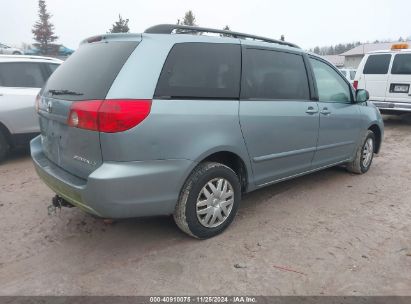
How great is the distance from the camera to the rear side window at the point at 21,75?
5879 millimetres

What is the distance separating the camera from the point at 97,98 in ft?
8.76

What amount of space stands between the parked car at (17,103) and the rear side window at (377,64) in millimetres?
8314

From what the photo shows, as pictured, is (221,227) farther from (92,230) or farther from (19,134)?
(19,134)

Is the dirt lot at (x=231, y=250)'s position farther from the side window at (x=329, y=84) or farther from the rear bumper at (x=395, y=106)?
the rear bumper at (x=395, y=106)

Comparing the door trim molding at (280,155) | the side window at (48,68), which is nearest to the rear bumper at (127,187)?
the door trim molding at (280,155)

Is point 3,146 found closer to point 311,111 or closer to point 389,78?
point 311,111

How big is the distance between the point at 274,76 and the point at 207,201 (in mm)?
1492

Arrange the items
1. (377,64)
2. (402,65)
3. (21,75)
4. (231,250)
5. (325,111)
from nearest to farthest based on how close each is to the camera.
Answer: (231,250) → (325,111) → (21,75) → (402,65) → (377,64)

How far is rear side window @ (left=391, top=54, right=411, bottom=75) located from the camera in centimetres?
938

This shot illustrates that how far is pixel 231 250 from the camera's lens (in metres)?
3.13

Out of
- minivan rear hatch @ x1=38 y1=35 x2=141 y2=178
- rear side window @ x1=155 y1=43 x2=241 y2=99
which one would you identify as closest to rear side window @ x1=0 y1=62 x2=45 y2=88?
minivan rear hatch @ x1=38 y1=35 x2=141 y2=178

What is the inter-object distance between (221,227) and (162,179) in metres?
0.88

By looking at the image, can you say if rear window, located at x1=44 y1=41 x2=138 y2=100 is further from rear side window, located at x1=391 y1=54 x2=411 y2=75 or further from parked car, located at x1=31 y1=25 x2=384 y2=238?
rear side window, located at x1=391 y1=54 x2=411 y2=75

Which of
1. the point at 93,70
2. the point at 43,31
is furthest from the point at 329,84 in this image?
the point at 43,31
